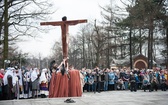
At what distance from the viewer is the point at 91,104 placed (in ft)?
42.6

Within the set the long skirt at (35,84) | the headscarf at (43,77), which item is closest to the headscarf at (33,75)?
the long skirt at (35,84)

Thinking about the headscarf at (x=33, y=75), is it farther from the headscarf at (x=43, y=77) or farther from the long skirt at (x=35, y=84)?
the headscarf at (x=43, y=77)

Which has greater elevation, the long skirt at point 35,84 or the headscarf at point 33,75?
the headscarf at point 33,75

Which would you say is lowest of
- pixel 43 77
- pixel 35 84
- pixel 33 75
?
pixel 35 84

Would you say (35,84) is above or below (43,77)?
below

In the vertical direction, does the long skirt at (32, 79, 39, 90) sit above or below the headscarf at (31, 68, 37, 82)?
below

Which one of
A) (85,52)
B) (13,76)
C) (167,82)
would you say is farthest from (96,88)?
(85,52)

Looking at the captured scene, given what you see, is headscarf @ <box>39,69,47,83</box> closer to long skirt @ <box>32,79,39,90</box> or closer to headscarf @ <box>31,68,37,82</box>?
long skirt @ <box>32,79,39,90</box>

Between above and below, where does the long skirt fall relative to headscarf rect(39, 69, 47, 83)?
below

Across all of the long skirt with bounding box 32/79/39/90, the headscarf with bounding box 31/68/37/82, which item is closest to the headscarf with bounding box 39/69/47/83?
the long skirt with bounding box 32/79/39/90

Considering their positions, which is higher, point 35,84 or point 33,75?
point 33,75

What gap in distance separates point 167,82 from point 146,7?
6.29 m

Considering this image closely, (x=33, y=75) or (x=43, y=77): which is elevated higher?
(x=33, y=75)

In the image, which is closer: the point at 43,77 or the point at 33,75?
the point at 43,77
